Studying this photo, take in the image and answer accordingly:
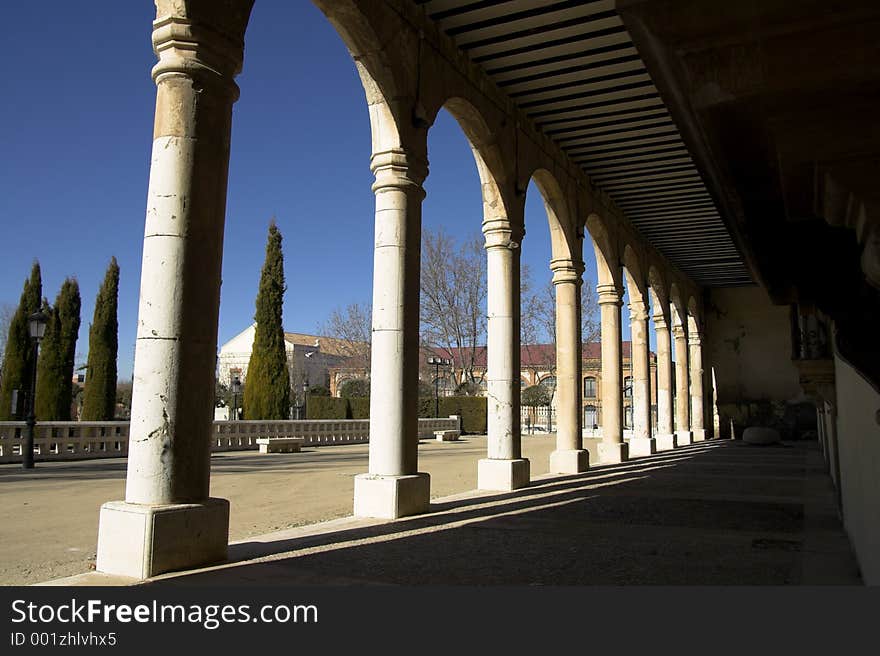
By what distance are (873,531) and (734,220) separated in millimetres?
2433

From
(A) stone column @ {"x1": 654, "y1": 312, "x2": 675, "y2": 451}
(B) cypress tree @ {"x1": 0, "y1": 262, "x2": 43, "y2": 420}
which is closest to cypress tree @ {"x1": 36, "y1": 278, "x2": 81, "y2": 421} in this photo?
(B) cypress tree @ {"x1": 0, "y1": 262, "x2": 43, "y2": 420}

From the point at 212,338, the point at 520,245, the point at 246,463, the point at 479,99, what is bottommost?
the point at 246,463

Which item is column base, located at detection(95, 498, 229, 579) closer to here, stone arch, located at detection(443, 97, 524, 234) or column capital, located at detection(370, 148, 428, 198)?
column capital, located at detection(370, 148, 428, 198)

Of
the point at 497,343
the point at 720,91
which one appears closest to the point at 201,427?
the point at 720,91

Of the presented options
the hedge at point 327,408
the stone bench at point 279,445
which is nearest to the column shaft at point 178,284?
the stone bench at point 279,445

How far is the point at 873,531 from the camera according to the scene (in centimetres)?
340

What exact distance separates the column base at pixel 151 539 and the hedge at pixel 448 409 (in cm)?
2908

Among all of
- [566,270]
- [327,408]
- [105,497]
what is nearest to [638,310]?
[566,270]

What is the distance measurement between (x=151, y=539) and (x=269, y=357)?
837 inches

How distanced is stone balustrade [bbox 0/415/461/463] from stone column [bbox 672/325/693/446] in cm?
1209

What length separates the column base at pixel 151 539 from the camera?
163 inches

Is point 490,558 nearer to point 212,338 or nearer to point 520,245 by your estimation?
point 212,338

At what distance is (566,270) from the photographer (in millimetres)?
12586

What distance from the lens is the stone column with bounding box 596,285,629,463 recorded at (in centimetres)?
1476
